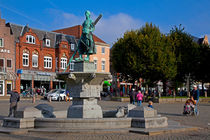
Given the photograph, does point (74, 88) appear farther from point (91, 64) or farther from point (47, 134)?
point (47, 134)

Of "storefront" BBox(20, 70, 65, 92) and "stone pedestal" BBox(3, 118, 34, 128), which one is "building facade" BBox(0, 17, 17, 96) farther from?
"stone pedestal" BBox(3, 118, 34, 128)

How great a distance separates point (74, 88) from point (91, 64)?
1.22 meters

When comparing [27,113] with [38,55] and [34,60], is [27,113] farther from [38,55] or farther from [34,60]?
[38,55]

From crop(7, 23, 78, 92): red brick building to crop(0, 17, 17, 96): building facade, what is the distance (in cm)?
84

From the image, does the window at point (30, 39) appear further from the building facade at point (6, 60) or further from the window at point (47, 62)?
the window at point (47, 62)

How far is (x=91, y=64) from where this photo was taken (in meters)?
12.0

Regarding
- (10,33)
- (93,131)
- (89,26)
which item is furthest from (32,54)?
(93,131)

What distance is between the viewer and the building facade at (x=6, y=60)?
43719 millimetres

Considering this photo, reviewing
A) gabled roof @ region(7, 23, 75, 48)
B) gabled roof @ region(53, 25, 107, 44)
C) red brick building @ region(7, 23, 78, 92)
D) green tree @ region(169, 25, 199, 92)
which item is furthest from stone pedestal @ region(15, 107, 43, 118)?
gabled roof @ region(53, 25, 107, 44)

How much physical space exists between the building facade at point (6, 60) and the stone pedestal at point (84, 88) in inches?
1347

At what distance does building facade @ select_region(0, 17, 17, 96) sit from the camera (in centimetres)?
4372

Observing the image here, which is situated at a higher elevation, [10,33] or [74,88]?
[10,33]

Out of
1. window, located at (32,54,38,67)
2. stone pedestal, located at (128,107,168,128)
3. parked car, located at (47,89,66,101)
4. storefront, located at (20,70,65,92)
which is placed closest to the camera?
stone pedestal, located at (128,107,168,128)

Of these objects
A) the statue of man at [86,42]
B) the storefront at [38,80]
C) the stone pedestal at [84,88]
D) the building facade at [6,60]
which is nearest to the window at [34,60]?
the storefront at [38,80]
